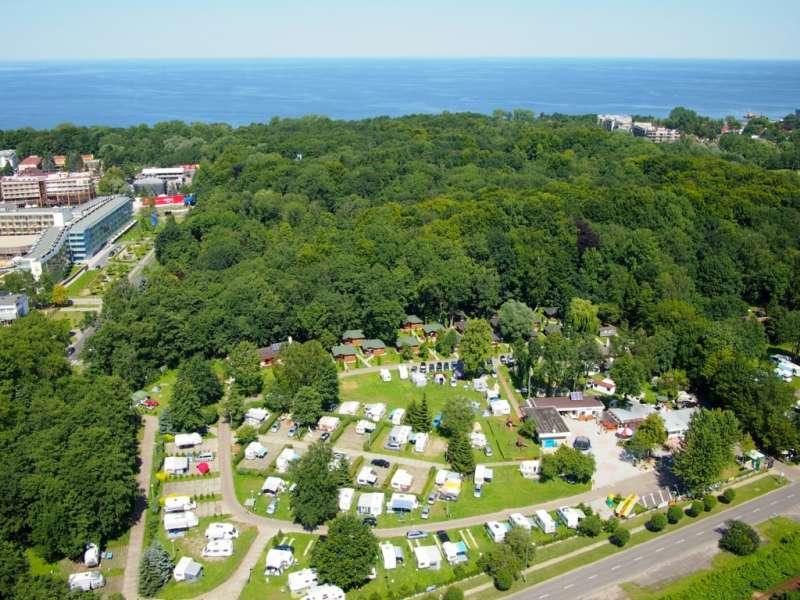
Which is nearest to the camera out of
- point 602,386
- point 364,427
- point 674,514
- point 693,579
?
point 693,579

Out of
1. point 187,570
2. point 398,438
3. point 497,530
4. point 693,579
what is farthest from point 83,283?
point 693,579

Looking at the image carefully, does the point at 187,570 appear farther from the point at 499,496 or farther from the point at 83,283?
the point at 83,283

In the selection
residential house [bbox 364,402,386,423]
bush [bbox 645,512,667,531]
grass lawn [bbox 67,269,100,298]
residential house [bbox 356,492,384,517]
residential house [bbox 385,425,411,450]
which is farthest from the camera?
grass lawn [bbox 67,269,100,298]

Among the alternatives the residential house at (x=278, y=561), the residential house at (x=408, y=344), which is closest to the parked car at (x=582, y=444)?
the residential house at (x=408, y=344)

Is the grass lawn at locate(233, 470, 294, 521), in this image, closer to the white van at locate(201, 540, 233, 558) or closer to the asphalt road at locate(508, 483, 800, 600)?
the white van at locate(201, 540, 233, 558)

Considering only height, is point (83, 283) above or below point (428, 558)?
below

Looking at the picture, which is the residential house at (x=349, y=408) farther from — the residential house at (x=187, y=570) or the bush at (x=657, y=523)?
the bush at (x=657, y=523)

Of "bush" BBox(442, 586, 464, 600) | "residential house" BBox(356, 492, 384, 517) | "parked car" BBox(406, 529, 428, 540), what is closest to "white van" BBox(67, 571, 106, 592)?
"residential house" BBox(356, 492, 384, 517)
